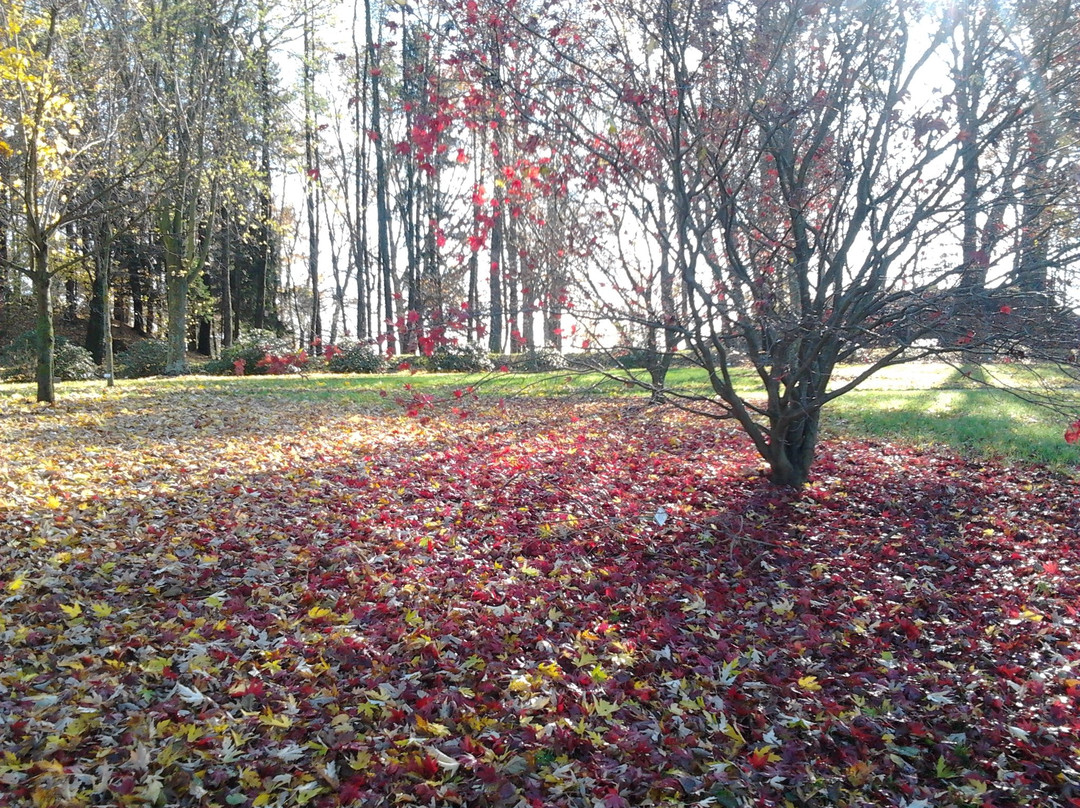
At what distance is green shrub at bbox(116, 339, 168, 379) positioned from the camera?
18750 millimetres

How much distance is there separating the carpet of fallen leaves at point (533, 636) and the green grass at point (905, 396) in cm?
124

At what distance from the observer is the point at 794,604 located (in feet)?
14.6

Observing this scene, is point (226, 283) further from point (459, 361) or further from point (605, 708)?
point (605, 708)

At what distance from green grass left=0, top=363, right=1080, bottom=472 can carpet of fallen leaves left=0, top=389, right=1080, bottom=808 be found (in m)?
1.24

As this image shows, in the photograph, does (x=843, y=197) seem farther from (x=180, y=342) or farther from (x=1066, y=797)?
(x=180, y=342)

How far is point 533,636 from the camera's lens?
13.1ft

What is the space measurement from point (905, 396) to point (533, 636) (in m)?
10.0

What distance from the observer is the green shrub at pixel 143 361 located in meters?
18.8

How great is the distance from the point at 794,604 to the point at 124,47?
15.8 meters

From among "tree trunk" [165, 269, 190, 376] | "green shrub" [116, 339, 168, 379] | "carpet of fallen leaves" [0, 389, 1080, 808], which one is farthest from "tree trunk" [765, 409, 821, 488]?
"green shrub" [116, 339, 168, 379]

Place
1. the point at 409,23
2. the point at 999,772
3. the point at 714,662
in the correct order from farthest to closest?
1. the point at 409,23
2. the point at 714,662
3. the point at 999,772

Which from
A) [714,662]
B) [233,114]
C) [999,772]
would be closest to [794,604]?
[714,662]

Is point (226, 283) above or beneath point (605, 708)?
above

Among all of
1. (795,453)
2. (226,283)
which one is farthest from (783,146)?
(226,283)
